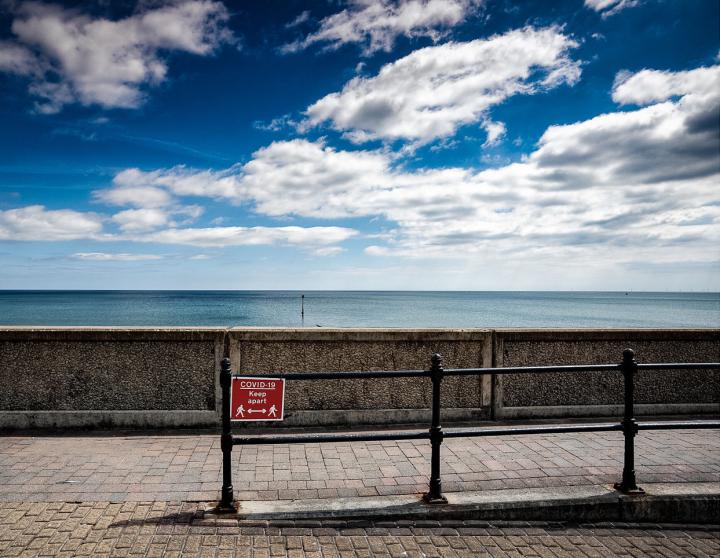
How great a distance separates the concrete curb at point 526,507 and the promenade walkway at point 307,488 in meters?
0.07

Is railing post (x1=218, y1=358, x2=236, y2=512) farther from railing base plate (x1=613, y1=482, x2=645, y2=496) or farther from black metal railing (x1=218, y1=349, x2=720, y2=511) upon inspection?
railing base plate (x1=613, y1=482, x2=645, y2=496)

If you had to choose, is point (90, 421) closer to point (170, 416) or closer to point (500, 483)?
point (170, 416)

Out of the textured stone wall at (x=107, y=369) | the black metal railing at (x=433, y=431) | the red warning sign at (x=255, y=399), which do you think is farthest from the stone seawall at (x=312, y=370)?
the black metal railing at (x=433, y=431)

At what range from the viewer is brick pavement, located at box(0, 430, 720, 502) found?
13.4 feet

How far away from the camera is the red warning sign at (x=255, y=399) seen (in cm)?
398

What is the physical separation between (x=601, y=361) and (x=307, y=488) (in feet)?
14.2

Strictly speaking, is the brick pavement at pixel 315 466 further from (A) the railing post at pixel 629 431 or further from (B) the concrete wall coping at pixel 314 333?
(B) the concrete wall coping at pixel 314 333

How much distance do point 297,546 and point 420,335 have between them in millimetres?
3207

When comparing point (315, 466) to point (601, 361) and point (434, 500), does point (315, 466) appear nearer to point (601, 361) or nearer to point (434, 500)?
point (434, 500)

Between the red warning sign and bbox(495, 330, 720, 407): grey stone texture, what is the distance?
3256 millimetres

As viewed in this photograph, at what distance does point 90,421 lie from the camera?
18.6 feet

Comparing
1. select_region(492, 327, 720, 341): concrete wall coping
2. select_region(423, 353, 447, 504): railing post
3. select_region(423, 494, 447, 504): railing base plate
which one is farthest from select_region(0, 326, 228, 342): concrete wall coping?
select_region(492, 327, 720, 341): concrete wall coping

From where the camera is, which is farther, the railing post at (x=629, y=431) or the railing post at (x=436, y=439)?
the railing post at (x=629, y=431)

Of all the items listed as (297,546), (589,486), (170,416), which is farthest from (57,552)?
(589,486)
